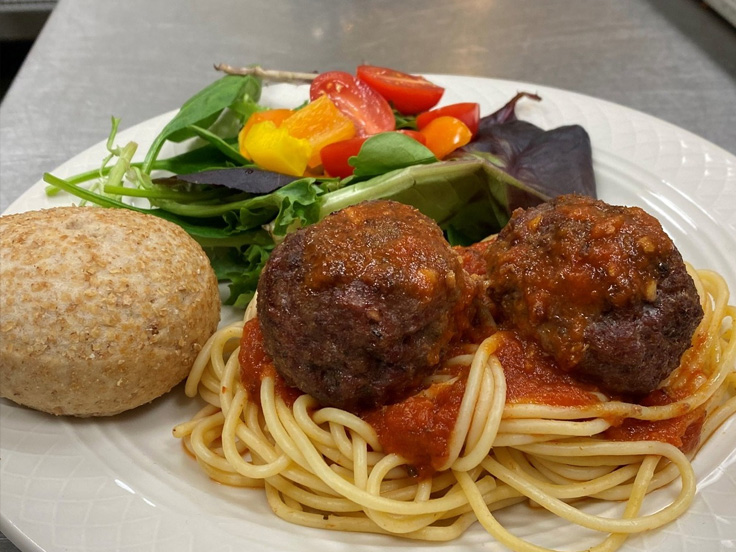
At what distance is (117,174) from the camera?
4227mm

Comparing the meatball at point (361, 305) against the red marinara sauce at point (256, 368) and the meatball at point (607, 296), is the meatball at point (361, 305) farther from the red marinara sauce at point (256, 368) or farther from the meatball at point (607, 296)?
the meatball at point (607, 296)

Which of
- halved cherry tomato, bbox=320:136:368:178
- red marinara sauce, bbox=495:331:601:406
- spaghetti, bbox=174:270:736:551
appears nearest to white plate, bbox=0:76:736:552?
spaghetti, bbox=174:270:736:551

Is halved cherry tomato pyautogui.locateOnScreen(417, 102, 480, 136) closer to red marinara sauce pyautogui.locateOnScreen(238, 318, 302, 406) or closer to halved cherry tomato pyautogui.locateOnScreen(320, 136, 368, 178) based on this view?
halved cherry tomato pyautogui.locateOnScreen(320, 136, 368, 178)

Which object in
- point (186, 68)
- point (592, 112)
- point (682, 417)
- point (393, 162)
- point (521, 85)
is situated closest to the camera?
point (682, 417)

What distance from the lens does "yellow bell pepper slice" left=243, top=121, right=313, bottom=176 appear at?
404 centimetres

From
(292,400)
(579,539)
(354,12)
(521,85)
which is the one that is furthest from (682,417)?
(354,12)

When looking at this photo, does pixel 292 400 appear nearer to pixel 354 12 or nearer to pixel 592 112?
pixel 592 112

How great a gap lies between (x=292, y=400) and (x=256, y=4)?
7.14m

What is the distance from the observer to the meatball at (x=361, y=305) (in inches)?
93.7

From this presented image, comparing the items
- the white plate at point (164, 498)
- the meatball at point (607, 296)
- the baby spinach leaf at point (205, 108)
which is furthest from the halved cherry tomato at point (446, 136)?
the meatball at point (607, 296)

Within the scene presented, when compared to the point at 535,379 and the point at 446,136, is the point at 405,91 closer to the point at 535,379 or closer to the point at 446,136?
the point at 446,136

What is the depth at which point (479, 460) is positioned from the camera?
2518 millimetres

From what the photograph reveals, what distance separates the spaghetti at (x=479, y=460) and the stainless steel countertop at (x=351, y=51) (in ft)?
12.4

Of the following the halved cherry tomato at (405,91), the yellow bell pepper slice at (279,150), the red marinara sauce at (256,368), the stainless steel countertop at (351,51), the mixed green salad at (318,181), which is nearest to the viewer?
the red marinara sauce at (256,368)
